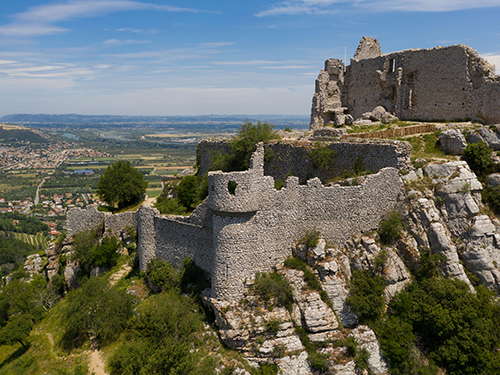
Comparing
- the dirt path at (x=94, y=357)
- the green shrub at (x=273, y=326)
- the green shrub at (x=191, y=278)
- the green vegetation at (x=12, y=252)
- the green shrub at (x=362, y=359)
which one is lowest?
the green vegetation at (x=12, y=252)

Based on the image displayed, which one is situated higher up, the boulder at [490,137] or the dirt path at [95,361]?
the boulder at [490,137]

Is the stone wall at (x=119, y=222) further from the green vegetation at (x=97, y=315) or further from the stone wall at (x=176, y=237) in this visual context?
the green vegetation at (x=97, y=315)

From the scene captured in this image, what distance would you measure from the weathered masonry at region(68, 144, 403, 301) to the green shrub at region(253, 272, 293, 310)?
3.02ft

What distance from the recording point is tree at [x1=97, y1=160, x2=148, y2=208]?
33.3 m

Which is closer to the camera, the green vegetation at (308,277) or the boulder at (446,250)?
the green vegetation at (308,277)

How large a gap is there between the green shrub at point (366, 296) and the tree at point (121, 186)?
852 inches

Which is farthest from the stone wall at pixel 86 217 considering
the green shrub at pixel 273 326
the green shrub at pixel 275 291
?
the green shrub at pixel 273 326

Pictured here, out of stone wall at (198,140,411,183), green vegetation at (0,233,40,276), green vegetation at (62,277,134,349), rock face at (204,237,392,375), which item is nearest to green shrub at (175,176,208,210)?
stone wall at (198,140,411,183)

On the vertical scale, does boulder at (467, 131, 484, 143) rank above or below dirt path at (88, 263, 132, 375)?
above

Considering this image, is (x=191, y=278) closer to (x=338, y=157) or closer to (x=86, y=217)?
(x=338, y=157)

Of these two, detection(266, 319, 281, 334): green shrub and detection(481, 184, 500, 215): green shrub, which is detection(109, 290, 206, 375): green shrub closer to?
detection(266, 319, 281, 334): green shrub

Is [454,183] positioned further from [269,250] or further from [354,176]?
[269,250]

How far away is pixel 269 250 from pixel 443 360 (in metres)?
10.6

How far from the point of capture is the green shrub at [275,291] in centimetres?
1938
